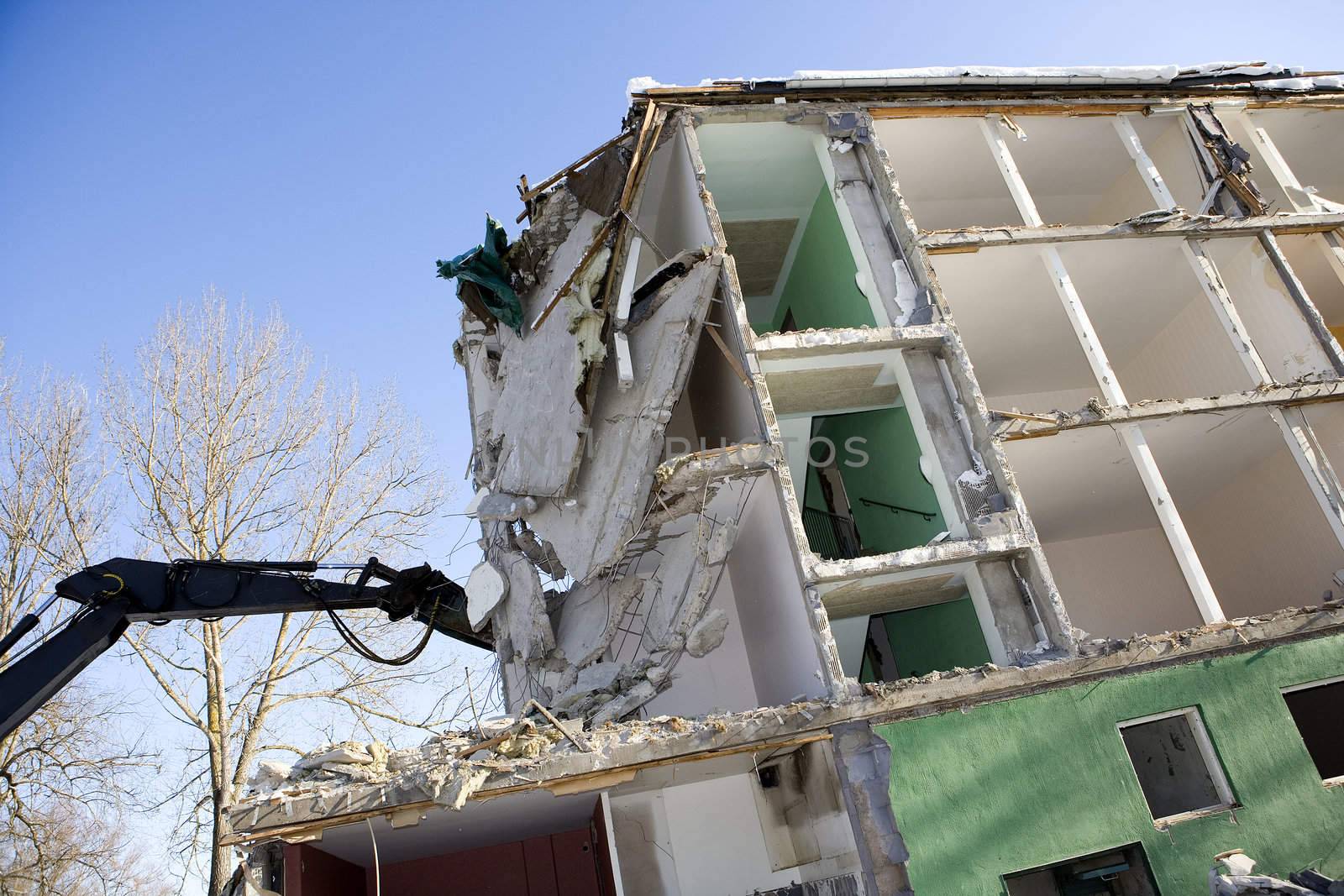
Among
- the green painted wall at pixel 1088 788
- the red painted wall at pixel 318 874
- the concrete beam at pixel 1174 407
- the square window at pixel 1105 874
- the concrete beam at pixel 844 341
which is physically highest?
the concrete beam at pixel 844 341

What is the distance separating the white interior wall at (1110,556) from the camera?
1439 cm

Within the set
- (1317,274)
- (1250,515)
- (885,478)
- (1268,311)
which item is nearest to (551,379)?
(885,478)

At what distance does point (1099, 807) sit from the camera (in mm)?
9531

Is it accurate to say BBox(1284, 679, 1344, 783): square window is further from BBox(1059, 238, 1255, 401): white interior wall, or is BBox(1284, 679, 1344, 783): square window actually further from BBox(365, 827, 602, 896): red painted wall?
BBox(365, 827, 602, 896): red painted wall

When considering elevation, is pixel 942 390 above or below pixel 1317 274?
below

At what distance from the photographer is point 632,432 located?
39.1 ft

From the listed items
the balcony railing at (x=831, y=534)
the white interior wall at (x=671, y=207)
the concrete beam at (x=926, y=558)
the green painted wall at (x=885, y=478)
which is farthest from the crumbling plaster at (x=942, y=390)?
the balcony railing at (x=831, y=534)

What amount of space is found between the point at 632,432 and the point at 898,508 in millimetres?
4295

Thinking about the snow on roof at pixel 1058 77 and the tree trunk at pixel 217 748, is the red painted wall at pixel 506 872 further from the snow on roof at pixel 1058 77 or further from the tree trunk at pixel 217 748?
the snow on roof at pixel 1058 77

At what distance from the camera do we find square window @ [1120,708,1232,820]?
33.3ft

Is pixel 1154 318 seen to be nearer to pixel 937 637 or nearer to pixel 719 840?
pixel 937 637

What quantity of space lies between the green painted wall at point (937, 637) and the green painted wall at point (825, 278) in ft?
14.1

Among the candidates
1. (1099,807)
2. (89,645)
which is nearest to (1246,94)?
(1099,807)

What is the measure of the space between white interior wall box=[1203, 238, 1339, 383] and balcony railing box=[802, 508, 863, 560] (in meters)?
6.80
